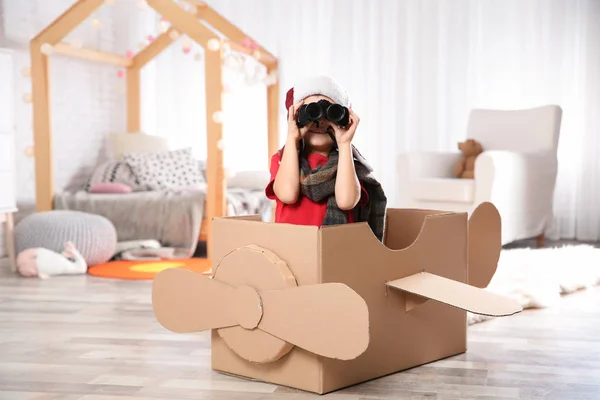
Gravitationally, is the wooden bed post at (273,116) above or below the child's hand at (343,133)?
above

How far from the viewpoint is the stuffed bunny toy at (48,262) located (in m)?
3.36

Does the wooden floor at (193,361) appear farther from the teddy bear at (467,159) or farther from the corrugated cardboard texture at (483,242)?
the teddy bear at (467,159)

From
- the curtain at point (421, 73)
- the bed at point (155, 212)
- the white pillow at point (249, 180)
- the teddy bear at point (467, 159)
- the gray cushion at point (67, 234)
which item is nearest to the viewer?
the gray cushion at point (67, 234)

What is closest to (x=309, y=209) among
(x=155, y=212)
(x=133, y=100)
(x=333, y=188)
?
(x=333, y=188)

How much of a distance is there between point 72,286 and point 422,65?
2.93m

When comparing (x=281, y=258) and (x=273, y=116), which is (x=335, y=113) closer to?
(x=281, y=258)

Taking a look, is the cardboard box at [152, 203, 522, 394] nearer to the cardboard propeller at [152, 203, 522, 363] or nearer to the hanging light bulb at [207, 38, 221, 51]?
the cardboard propeller at [152, 203, 522, 363]

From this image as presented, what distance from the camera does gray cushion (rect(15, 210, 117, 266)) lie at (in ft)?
11.6

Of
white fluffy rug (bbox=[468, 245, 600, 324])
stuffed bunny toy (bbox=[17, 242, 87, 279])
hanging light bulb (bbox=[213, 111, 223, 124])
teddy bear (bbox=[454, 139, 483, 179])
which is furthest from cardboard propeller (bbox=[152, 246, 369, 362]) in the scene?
teddy bear (bbox=[454, 139, 483, 179])

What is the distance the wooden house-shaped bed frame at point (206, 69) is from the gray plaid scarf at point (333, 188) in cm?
183

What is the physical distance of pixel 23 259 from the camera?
134 inches

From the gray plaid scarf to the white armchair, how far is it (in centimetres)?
211

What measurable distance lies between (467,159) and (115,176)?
1.96 metres

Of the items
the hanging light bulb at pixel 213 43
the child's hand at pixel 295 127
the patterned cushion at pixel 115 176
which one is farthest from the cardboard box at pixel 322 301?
the patterned cushion at pixel 115 176
